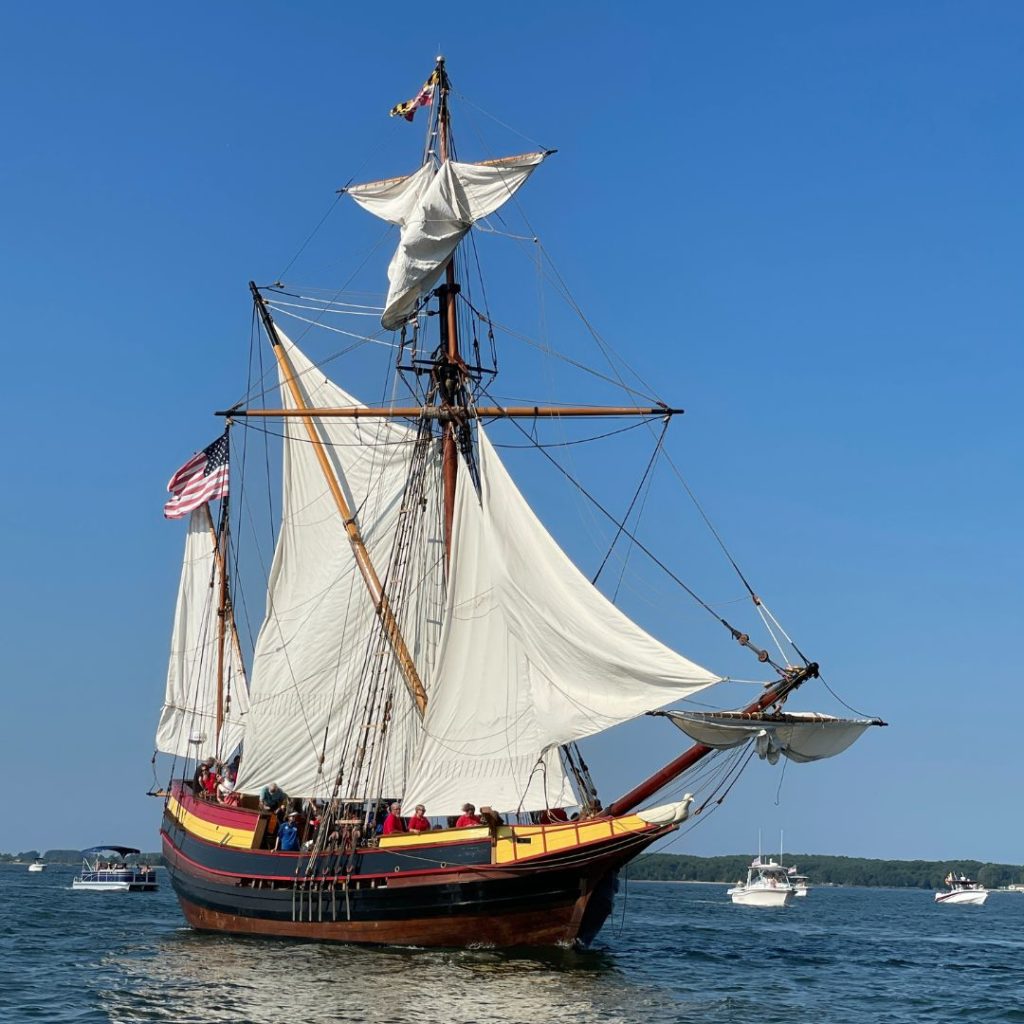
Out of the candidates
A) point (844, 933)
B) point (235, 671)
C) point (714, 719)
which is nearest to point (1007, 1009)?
point (714, 719)

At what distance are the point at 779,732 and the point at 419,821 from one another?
8988 mm

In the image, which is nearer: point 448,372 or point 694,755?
point 694,755

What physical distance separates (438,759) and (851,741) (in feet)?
32.2

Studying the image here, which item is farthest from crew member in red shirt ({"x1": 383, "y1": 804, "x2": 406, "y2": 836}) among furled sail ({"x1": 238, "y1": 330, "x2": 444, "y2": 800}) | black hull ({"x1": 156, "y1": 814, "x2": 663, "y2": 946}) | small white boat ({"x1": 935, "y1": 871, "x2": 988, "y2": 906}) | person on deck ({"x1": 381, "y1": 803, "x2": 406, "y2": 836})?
small white boat ({"x1": 935, "y1": 871, "x2": 988, "y2": 906})

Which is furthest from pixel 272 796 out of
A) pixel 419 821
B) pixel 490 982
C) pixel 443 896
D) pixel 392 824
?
pixel 490 982

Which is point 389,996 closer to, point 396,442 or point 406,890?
point 406,890

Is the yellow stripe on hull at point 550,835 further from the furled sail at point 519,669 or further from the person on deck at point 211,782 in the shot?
the person on deck at point 211,782

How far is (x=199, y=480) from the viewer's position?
53.7 meters

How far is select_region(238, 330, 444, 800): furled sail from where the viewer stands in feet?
136

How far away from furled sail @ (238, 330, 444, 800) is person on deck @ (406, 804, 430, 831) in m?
4.38

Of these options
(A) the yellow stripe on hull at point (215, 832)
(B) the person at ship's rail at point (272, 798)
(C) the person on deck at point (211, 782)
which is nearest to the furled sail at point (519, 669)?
(A) the yellow stripe on hull at point (215, 832)

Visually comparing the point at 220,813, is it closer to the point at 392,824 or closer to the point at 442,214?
the point at 392,824

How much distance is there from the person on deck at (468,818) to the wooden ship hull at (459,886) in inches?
17.0

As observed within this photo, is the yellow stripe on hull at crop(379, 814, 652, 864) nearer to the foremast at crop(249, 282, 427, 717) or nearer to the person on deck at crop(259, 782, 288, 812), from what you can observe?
the foremast at crop(249, 282, 427, 717)
